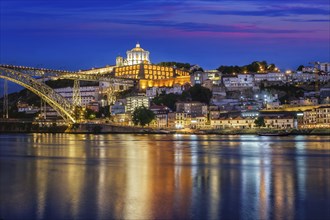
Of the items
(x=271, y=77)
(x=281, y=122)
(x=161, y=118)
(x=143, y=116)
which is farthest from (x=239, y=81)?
(x=143, y=116)

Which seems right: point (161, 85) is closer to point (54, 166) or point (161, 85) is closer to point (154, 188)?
point (54, 166)

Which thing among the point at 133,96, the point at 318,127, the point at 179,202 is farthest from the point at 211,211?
the point at 133,96

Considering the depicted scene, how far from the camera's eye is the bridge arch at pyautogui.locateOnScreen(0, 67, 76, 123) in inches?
1356

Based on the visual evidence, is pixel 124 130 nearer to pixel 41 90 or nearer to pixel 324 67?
pixel 41 90

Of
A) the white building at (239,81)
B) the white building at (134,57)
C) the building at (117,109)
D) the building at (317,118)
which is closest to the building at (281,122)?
the building at (317,118)

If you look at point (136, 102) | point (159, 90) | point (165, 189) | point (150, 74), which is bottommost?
point (165, 189)

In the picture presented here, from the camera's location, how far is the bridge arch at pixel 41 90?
3444 cm

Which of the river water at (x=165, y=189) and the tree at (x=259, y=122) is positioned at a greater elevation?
the tree at (x=259, y=122)

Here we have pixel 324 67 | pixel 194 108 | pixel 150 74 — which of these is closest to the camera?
pixel 194 108

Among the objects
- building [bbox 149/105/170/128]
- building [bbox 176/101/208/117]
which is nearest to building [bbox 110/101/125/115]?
building [bbox 149/105/170/128]

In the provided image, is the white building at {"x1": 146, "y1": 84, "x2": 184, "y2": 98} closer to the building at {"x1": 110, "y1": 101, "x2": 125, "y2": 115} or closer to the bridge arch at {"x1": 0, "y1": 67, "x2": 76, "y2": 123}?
the building at {"x1": 110, "y1": 101, "x2": 125, "y2": 115}

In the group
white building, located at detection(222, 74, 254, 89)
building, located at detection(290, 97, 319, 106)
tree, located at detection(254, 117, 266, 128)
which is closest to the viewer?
tree, located at detection(254, 117, 266, 128)

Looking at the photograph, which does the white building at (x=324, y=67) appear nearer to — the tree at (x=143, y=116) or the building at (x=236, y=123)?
the building at (x=236, y=123)

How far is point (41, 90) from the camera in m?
38.0
